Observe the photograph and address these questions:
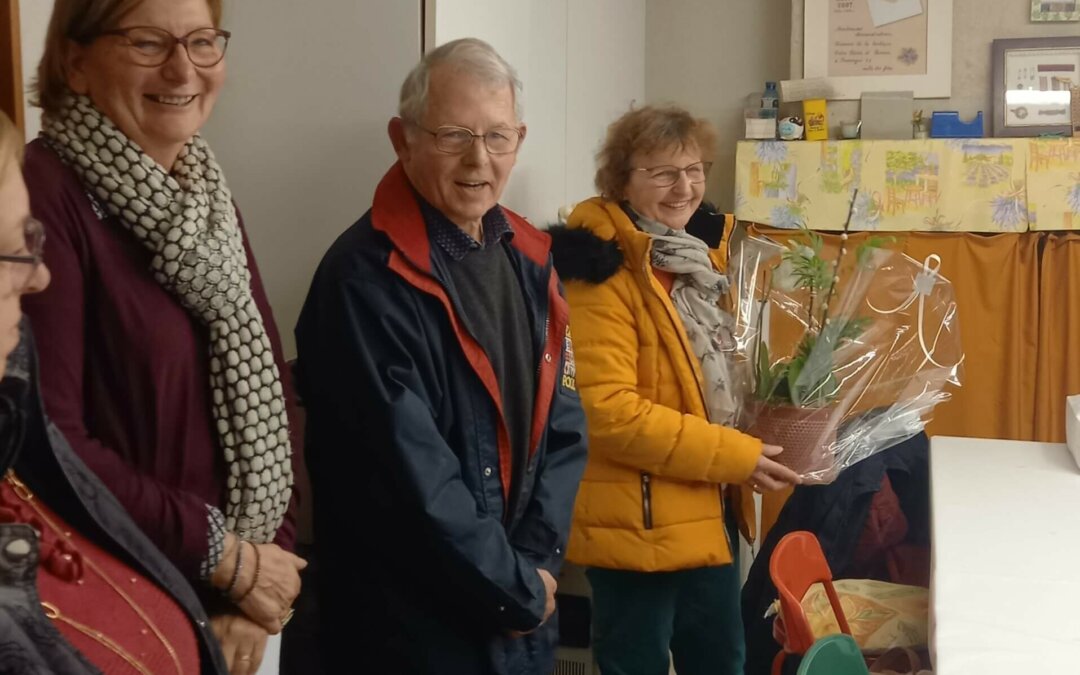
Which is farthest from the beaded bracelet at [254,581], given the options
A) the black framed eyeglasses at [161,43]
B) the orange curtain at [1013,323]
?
the orange curtain at [1013,323]

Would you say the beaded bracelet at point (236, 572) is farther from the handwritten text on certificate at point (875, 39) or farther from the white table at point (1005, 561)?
the handwritten text on certificate at point (875, 39)

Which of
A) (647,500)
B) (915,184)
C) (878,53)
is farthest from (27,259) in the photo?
(878,53)

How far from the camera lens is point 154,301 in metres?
1.20

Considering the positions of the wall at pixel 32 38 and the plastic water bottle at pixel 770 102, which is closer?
the wall at pixel 32 38

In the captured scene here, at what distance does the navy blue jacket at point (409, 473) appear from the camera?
147 centimetres

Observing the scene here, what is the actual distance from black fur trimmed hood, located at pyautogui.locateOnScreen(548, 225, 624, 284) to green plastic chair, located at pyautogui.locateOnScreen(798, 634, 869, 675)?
2.62 feet

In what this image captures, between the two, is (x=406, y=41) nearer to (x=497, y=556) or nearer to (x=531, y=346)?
(x=531, y=346)

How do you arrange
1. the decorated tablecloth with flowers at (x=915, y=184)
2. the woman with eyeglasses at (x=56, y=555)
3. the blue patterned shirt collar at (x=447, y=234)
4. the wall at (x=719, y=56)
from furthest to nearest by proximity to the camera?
the wall at (x=719, y=56) → the decorated tablecloth with flowers at (x=915, y=184) → the blue patterned shirt collar at (x=447, y=234) → the woman with eyeglasses at (x=56, y=555)

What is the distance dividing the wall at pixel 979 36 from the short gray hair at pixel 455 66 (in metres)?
2.88

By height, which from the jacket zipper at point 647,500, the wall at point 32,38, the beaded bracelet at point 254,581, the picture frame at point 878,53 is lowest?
the jacket zipper at point 647,500

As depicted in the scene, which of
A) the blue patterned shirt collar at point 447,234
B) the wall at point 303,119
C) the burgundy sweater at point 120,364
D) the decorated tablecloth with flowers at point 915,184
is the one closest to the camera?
the burgundy sweater at point 120,364

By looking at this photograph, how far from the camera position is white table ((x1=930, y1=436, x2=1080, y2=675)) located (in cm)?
147

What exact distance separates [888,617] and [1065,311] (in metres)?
2.18

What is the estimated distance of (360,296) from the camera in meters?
1.48
